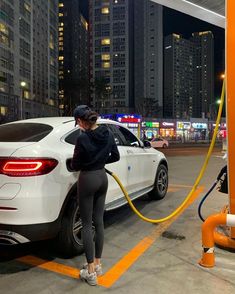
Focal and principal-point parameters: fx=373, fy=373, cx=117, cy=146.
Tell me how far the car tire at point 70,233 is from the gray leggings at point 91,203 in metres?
0.50

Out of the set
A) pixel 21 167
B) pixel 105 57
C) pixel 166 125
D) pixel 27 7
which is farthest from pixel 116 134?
pixel 105 57

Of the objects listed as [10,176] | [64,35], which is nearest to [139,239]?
[10,176]

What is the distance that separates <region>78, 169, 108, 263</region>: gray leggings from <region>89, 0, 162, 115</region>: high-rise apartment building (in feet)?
438

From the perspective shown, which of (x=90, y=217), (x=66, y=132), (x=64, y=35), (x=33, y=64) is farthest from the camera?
(x=64, y=35)

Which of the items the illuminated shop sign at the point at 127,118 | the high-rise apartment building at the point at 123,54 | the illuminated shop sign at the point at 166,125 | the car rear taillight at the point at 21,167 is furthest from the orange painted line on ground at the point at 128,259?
the high-rise apartment building at the point at 123,54

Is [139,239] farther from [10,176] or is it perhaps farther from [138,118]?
[138,118]

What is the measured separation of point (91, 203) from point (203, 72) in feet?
554

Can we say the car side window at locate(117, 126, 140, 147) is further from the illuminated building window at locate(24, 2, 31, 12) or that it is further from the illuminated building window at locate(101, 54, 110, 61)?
the illuminated building window at locate(101, 54, 110, 61)

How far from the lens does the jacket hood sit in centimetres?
382

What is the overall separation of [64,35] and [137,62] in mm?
51579

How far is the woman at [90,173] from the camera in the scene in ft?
12.4

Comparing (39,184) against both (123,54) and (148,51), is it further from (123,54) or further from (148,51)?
(148,51)

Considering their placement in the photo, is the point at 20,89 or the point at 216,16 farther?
the point at 20,89

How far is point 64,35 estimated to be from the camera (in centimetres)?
17962
